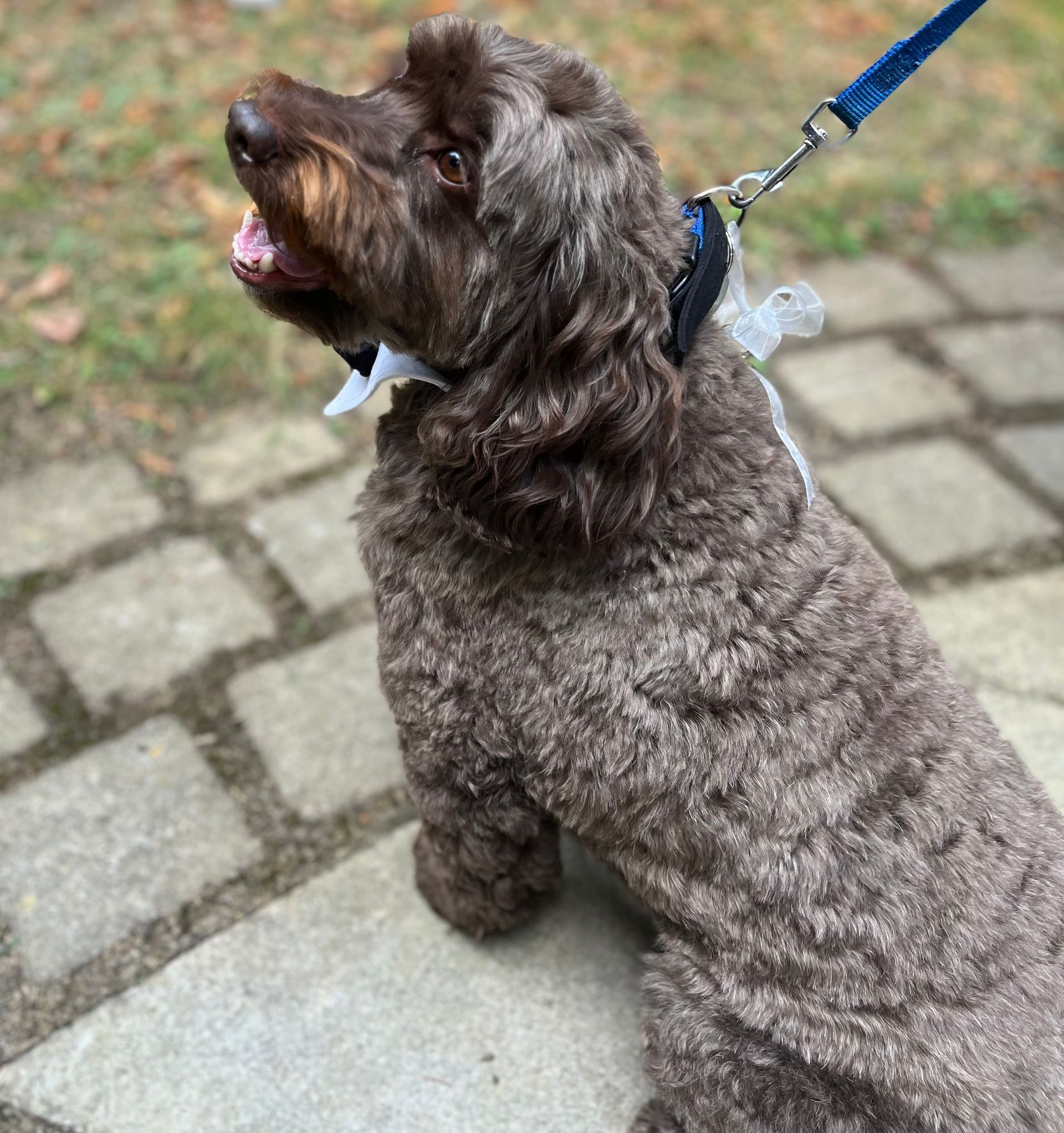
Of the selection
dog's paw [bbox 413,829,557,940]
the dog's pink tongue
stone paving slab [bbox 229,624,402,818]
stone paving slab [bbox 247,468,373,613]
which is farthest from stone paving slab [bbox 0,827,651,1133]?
the dog's pink tongue

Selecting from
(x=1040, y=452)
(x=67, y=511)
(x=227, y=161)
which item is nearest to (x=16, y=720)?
(x=67, y=511)

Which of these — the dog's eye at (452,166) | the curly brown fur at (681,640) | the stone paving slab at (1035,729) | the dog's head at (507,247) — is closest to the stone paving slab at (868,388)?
the stone paving slab at (1035,729)

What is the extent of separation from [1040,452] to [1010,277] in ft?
3.49

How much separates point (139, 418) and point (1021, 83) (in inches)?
183

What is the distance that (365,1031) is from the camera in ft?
7.56

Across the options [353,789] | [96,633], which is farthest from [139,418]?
[353,789]

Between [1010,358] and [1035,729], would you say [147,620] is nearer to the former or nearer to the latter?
[1035,729]

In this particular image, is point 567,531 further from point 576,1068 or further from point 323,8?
point 323,8

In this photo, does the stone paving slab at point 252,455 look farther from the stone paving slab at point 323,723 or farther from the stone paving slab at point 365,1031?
the stone paving slab at point 365,1031

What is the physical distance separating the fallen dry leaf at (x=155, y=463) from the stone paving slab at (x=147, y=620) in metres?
0.32

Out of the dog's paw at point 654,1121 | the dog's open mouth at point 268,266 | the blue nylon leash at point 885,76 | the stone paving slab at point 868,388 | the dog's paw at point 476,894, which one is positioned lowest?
the dog's paw at point 476,894

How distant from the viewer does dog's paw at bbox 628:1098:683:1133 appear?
207cm

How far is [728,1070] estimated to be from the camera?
1876mm

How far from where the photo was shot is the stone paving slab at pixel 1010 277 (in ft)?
14.2
